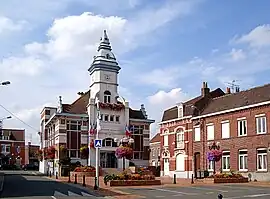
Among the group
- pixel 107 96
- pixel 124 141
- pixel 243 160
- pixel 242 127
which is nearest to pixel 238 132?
pixel 242 127

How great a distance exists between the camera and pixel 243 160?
43969 mm

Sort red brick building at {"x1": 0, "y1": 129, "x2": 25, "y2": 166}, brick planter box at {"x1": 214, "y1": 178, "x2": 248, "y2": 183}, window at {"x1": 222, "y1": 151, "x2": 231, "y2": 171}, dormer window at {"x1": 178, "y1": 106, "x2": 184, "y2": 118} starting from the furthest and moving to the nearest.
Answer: red brick building at {"x1": 0, "y1": 129, "x2": 25, "y2": 166} → dormer window at {"x1": 178, "y1": 106, "x2": 184, "y2": 118} → window at {"x1": 222, "y1": 151, "x2": 231, "y2": 171} → brick planter box at {"x1": 214, "y1": 178, "x2": 248, "y2": 183}

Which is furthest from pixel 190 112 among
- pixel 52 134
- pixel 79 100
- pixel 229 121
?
pixel 52 134

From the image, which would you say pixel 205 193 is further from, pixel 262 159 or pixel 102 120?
pixel 102 120

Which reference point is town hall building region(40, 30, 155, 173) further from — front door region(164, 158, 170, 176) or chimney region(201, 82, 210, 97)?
chimney region(201, 82, 210, 97)

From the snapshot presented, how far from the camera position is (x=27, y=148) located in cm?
11988

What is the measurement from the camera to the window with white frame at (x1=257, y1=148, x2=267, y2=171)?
41375 millimetres

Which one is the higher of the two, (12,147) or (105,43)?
(105,43)

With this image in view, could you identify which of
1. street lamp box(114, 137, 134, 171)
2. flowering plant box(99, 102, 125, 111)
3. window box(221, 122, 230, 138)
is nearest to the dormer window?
window box(221, 122, 230, 138)

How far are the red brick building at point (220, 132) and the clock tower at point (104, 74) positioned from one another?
9.30 m

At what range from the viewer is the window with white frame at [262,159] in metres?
41.4

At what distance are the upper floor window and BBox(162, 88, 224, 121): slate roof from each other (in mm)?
7771

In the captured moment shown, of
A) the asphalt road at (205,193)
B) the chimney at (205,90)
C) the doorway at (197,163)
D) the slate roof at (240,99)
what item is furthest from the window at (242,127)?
the asphalt road at (205,193)

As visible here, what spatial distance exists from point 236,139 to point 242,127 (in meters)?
1.30
